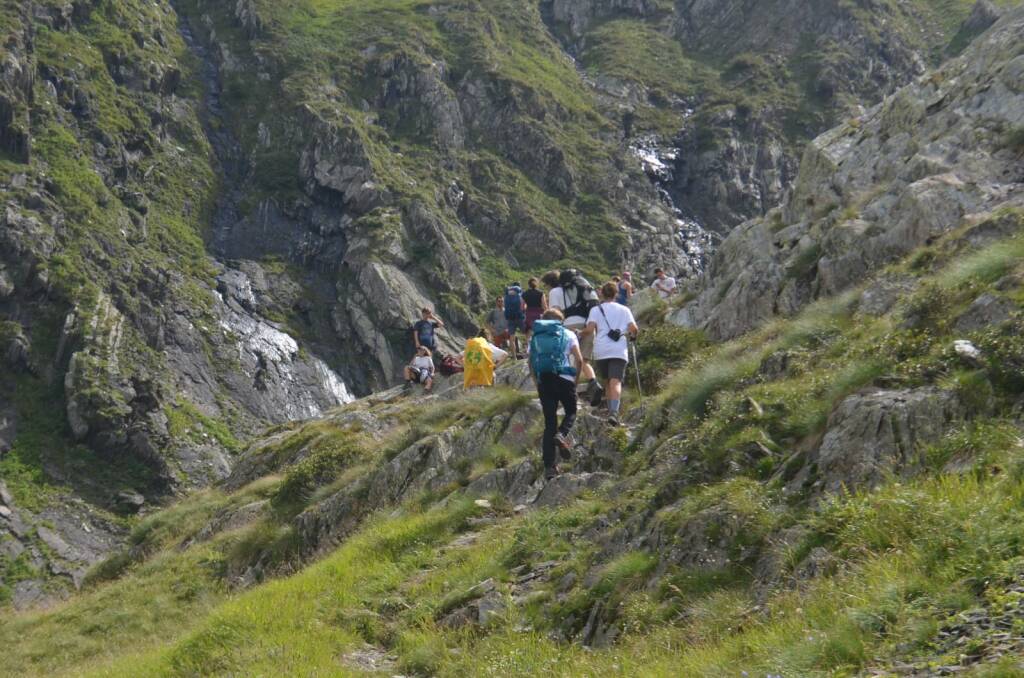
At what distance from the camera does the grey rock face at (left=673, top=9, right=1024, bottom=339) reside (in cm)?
1575

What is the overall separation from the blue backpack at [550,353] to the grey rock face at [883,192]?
6.18 m

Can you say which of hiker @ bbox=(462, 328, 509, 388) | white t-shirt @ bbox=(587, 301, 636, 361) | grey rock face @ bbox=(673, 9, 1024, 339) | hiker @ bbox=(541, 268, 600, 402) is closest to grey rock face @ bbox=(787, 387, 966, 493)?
white t-shirt @ bbox=(587, 301, 636, 361)

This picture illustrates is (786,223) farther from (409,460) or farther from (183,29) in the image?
(183,29)

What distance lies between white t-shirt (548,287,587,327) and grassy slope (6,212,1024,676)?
10.7 feet

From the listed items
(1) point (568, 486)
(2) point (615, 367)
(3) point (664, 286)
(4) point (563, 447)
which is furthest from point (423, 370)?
(1) point (568, 486)

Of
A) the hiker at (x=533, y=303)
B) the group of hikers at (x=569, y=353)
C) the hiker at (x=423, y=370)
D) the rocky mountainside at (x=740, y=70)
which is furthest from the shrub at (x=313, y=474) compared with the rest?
the rocky mountainside at (x=740, y=70)

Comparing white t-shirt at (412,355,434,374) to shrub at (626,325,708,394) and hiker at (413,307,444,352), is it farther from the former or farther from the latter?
shrub at (626,325,708,394)

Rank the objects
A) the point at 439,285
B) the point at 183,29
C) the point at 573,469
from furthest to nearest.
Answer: the point at 183,29 < the point at 439,285 < the point at 573,469

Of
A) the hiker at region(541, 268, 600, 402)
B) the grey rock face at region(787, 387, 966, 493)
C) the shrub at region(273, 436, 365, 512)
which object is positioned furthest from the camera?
the shrub at region(273, 436, 365, 512)

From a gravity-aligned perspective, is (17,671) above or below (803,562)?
below

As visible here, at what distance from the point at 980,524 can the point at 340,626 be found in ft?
20.7

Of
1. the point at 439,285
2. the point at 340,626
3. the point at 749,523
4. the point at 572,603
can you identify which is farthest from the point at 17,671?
the point at 439,285

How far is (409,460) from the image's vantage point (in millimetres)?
15469

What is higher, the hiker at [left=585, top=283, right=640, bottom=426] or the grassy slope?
the hiker at [left=585, top=283, right=640, bottom=426]
